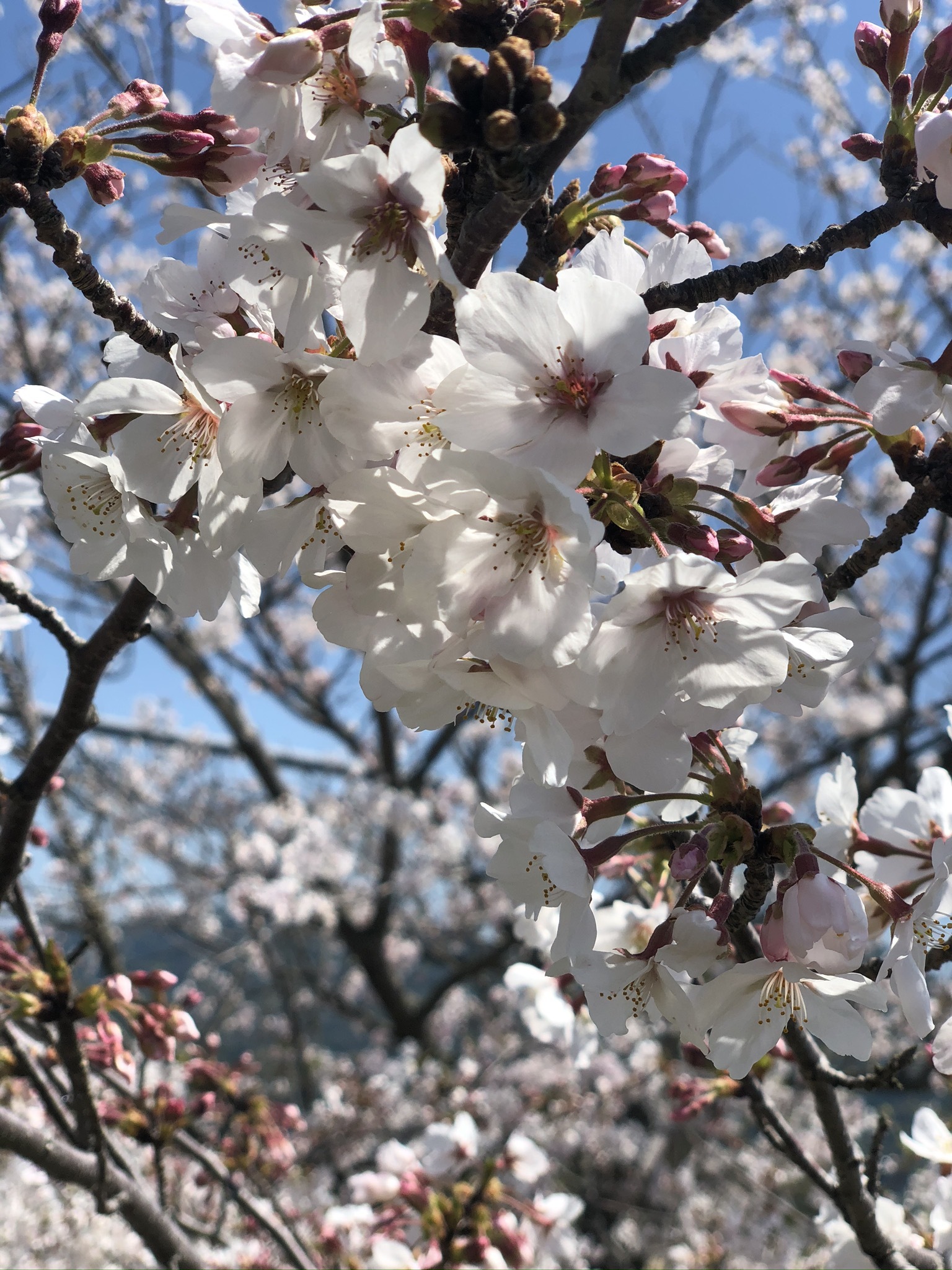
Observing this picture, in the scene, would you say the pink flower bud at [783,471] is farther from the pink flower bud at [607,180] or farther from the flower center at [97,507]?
the flower center at [97,507]

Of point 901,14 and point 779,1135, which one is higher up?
point 901,14

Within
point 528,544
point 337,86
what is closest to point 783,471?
point 528,544

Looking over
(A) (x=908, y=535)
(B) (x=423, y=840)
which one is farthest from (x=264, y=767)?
(A) (x=908, y=535)

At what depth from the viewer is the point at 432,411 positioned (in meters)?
0.84

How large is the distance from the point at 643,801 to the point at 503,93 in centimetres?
71

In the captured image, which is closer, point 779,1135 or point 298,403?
point 298,403

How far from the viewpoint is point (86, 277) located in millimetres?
986

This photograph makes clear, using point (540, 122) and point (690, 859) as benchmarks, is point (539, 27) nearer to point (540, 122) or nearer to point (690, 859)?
point (540, 122)

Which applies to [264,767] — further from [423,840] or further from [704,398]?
[704,398]

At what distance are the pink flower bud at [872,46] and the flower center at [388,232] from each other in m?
0.75

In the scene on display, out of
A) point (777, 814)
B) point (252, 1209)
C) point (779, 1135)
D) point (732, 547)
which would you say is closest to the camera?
point (732, 547)

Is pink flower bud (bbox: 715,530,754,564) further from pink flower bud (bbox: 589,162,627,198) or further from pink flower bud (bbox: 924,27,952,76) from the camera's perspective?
pink flower bud (bbox: 924,27,952,76)

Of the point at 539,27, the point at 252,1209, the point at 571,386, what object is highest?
the point at 539,27

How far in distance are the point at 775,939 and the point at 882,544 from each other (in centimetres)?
58
